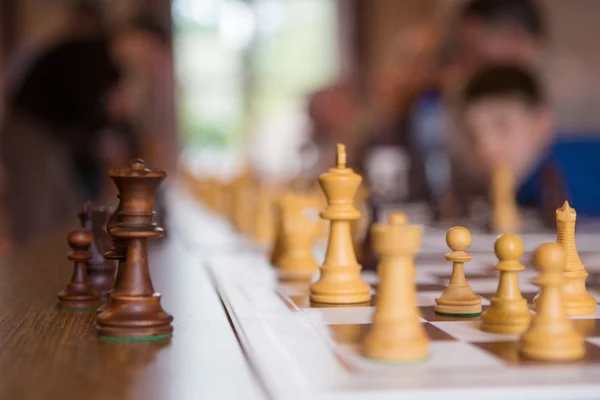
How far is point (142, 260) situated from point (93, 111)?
9.46ft

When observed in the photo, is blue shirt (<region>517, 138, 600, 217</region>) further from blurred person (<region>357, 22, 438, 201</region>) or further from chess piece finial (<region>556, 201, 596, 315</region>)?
chess piece finial (<region>556, 201, 596, 315</region>)

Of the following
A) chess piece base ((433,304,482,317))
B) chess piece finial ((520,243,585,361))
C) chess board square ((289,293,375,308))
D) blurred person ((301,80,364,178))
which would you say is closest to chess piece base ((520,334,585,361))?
chess piece finial ((520,243,585,361))


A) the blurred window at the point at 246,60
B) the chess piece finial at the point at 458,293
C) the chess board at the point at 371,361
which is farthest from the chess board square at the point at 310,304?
A: the blurred window at the point at 246,60

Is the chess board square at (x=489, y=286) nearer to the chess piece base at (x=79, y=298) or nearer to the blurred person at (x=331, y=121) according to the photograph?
the chess piece base at (x=79, y=298)

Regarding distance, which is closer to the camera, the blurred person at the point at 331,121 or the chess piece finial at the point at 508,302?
the chess piece finial at the point at 508,302

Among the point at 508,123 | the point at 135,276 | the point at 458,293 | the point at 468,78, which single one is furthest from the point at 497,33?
the point at 135,276

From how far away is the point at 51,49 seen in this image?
358cm

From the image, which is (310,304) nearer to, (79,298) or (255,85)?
(79,298)

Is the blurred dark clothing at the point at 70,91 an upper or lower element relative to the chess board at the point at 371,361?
upper

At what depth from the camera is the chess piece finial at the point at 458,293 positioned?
3.23 feet

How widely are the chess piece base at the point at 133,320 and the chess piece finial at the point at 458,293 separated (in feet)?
1.09

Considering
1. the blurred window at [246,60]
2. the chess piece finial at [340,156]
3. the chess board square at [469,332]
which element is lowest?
the chess board square at [469,332]

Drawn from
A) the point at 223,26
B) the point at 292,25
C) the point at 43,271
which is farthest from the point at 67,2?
the point at 43,271

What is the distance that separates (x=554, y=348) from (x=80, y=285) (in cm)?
60
